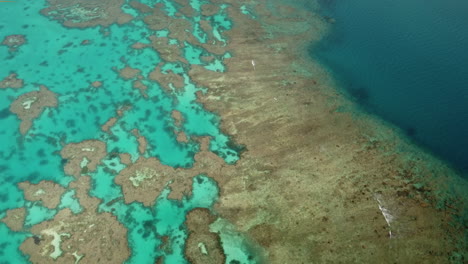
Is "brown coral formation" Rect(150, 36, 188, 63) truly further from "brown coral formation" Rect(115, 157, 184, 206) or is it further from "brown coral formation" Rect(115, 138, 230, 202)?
"brown coral formation" Rect(115, 157, 184, 206)

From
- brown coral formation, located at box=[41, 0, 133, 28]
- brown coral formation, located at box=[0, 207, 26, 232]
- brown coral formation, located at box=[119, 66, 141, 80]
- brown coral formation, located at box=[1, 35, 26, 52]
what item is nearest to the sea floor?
brown coral formation, located at box=[0, 207, 26, 232]

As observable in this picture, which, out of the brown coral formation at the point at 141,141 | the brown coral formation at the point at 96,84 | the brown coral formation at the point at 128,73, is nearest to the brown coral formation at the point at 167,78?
the brown coral formation at the point at 128,73

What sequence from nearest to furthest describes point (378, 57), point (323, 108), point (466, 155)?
point (466, 155) < point (323, 108) < point (378, 57)

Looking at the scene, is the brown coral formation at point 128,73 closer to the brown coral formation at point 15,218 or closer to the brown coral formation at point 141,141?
the brown coral formation at point 141,141

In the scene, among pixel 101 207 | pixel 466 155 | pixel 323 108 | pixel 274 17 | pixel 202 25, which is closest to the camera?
pixel 101 207

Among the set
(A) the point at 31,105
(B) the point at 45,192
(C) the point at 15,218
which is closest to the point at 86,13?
(A) the point at 31,105

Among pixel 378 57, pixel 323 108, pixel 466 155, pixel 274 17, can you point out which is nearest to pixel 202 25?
pixel 274 17

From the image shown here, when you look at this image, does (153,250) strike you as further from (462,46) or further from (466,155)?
(462,46)
